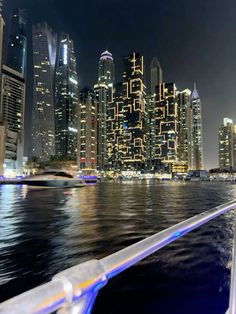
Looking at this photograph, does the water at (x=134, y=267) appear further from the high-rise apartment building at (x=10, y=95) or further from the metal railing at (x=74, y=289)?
the high-rise apartment building at (x=10, y=95)

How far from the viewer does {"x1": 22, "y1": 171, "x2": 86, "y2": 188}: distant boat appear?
71812 millimetres

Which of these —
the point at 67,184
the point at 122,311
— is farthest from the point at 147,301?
the point at 67,184

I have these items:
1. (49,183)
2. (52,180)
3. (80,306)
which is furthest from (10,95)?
(80,306)

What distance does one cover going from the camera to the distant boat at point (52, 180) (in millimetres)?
71812

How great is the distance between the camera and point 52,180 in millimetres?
72562

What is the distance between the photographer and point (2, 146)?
373 ft

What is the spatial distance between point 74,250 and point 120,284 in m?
3.35

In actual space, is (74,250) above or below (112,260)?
below

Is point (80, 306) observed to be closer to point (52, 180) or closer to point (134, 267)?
point (134, 267)

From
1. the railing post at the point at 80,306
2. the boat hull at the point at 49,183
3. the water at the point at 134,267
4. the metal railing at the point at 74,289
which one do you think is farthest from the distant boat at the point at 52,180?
the railing post at the point at 80,306

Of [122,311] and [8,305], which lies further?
[122,311]

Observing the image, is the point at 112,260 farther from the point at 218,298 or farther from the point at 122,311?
the point at 218,298

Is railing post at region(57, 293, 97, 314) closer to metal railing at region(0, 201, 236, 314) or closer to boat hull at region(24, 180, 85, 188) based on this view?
metal railing at region(0, 201, 236, 314)

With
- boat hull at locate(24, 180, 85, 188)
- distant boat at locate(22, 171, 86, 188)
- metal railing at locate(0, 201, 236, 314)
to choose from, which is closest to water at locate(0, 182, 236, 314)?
metal railing at locate(0, 201, 236, 314)
